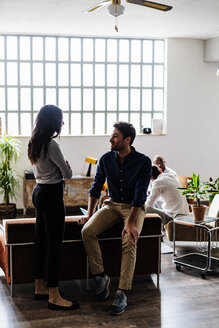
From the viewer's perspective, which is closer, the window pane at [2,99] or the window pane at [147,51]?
the window pane at [2,99]

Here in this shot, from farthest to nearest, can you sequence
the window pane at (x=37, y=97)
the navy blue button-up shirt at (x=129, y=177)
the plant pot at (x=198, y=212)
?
the window pane at (x=37, y=97)
the plant pot at (x=198, y=212)
the navy blue button-up shirt at (x=129, y=177)

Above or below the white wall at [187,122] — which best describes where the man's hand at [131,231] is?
below

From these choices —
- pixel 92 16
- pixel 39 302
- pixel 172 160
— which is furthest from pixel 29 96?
pixel 39 302

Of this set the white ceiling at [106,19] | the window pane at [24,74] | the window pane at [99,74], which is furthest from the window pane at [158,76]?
the window pane at [24,74]

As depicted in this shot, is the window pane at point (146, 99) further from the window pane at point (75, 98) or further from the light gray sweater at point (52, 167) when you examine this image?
the light gray sweater at point (52, 167)

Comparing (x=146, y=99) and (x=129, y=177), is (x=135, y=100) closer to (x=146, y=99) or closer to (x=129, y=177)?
(x=146, y=99)

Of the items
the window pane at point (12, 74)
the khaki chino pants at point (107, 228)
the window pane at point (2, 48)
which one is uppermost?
the window pane at point (2, 48)

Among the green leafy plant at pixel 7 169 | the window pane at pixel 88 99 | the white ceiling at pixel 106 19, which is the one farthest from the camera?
the window pane at pixel 88 99

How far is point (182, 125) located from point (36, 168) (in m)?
5.14

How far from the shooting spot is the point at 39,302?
3.72 m

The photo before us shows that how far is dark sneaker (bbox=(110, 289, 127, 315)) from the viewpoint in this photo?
3.52m

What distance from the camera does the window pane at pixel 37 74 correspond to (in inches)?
305

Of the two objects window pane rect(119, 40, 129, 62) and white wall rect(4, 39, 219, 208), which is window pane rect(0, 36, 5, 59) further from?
window pane rect(119, 40, 129, 62)

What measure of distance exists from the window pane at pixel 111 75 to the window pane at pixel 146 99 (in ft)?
1.87
